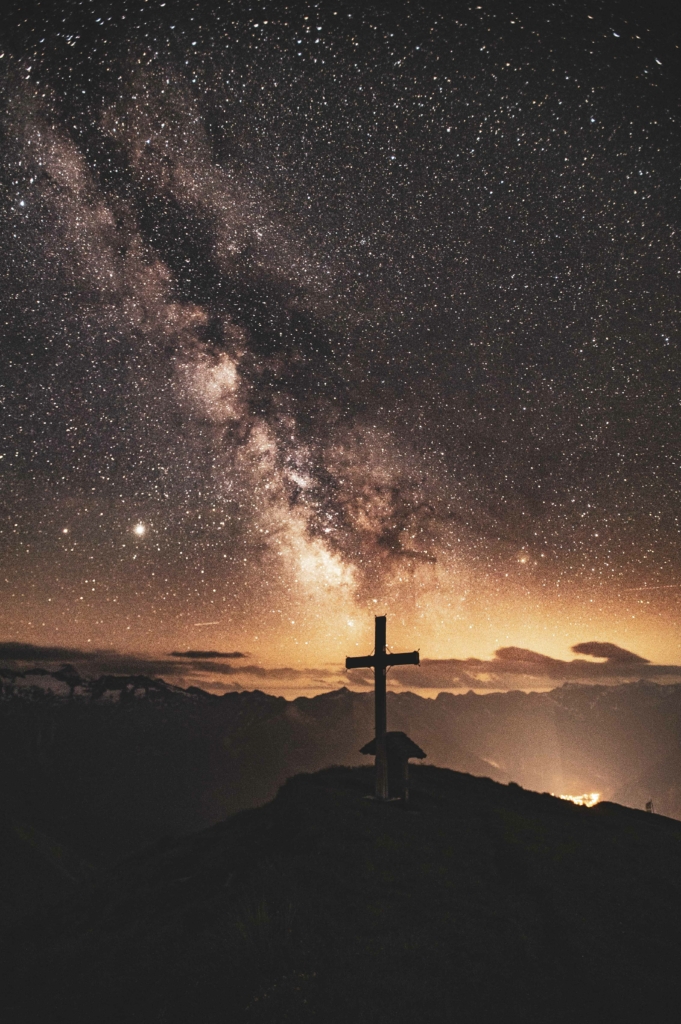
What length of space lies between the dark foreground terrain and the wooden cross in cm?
85

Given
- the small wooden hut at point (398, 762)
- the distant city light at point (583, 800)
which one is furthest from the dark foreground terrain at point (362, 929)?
the distant city light at point (583, 800)

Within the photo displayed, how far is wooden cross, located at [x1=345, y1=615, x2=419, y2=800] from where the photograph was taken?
1677 cm

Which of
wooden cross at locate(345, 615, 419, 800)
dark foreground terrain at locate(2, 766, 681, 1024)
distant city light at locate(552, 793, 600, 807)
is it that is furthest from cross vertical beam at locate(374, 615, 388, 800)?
distant city light at locate(552, 793, 600, 807)

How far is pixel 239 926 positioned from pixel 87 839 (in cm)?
18227

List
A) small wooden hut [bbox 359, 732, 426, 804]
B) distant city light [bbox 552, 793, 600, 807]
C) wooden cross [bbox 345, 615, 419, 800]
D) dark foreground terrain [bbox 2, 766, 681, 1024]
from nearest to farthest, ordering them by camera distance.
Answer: dark foreground terrain [bbox 2, 766, 681, 1024] < wooden cross [bbox 345, 615, 419, 800] < small wooden hut [bbox 359, 732, 426, 804] < distant city light [bbox 552, 793, 600, 807]

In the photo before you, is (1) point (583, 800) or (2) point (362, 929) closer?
(2) point (362, 929)

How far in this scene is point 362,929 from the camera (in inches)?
347

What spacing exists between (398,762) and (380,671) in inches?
147

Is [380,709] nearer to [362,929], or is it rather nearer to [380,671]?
[380,671]

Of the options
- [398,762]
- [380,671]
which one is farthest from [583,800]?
[380,671]

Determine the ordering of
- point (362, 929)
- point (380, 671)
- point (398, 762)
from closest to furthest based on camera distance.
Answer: point (362, 929)
point (380, 671)
point (398, 762)

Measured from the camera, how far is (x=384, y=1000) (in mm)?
7027

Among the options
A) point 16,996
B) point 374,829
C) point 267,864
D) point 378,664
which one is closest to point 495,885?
point 374,829

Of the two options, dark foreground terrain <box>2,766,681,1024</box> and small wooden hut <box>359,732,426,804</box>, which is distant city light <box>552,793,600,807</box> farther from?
dark foreground terrain <box>2,766,681,1024</box>
